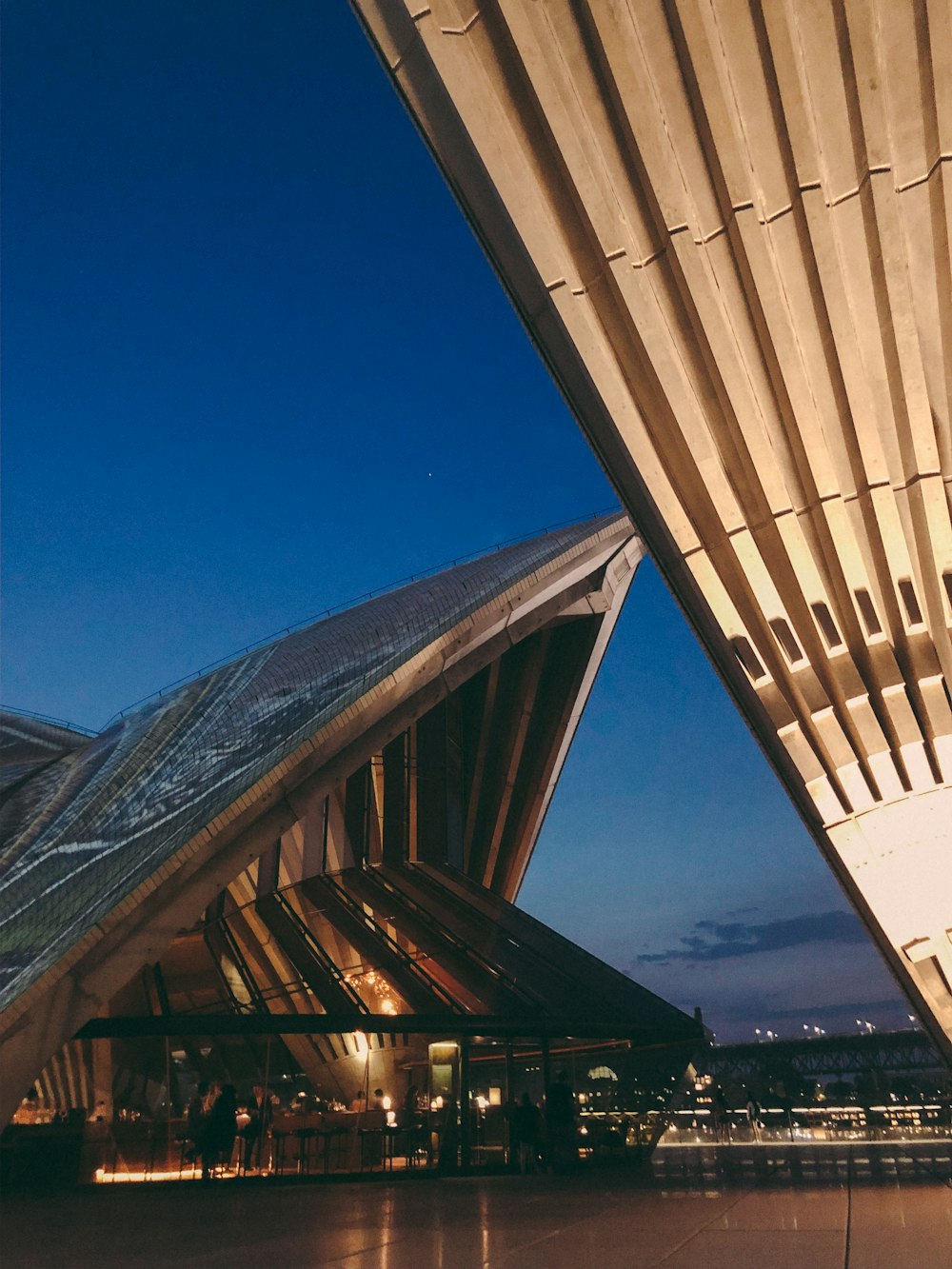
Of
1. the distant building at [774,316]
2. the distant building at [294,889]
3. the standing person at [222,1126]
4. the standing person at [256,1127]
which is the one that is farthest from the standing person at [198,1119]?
the distant building at [774,316]

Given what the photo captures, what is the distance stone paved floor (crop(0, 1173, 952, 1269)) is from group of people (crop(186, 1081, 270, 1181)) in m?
1.19

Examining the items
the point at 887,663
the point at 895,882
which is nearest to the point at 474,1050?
the point at 895,882

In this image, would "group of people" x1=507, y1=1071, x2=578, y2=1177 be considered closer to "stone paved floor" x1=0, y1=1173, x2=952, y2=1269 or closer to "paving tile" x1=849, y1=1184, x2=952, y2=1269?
"stone paved floor" x1=0, y1=1173, x2=952, y2=1269

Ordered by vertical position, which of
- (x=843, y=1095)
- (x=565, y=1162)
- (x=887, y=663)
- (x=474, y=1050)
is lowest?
(x=843, y=1095)

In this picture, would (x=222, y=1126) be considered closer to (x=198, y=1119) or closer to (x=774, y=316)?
(x=198, y=1119)

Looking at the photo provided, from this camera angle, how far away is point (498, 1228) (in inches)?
270

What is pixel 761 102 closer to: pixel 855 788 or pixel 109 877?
pixel 855 788

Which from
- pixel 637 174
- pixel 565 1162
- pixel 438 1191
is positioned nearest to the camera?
pixel 637 174

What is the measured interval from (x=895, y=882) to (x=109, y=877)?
27.0ft

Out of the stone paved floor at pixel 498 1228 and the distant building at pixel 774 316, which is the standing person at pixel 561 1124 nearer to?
the stone paved floor at pixel 498 1228

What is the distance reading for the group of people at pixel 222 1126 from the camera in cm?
A: 1166

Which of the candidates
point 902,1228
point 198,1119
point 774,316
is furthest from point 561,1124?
point 774,316

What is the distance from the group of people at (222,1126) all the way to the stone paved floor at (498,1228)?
119 cm

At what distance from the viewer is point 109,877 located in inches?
426
